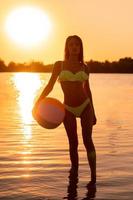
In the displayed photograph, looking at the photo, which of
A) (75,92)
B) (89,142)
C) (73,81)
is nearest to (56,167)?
(89,142)

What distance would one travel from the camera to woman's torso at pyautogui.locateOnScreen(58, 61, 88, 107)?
959 centimetres

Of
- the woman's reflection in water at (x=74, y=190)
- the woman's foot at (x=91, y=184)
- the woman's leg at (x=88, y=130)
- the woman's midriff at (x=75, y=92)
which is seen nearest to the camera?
the woman's reflection in water at (x=74, y=190)

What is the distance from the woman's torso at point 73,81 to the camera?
31.5ft

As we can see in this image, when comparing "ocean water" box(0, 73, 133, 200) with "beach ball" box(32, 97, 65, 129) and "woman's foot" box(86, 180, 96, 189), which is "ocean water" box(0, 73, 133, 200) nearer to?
"woman's foot" box(86, 180, 96, 189)

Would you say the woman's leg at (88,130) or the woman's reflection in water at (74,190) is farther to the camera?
the woman's leg at (88,130)

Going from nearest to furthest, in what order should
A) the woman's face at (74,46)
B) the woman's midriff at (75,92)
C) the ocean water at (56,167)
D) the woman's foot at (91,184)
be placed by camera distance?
the ocean water at (56,167) < the woman's foot at (91,184) < the woman's face at (74,46) < the woman's midriff at (75,92)

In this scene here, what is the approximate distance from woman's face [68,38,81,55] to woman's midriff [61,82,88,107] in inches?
18.7

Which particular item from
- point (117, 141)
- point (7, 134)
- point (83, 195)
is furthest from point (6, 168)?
point (7, 134)

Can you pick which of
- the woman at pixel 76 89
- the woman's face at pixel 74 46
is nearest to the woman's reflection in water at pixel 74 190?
the woman at pixel 76 89

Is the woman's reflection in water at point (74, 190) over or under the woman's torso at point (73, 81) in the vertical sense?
under

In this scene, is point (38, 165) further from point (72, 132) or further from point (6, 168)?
point (72, 132)

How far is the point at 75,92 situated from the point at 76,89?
0.05 m

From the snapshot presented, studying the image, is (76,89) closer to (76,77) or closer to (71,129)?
(76,77)

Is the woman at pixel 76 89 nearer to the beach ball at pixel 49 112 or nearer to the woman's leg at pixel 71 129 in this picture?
the woman's leg at pixel 71 129
